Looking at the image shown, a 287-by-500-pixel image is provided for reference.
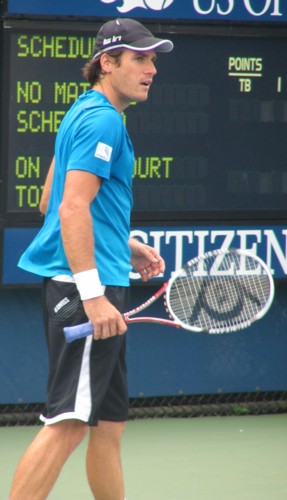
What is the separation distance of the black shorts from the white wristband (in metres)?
0.15

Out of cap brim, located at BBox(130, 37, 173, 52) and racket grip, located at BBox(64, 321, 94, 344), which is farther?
cap brim, located at BBox(130, 37, 173, 52)

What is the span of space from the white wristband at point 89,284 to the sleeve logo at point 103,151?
35 centimetres

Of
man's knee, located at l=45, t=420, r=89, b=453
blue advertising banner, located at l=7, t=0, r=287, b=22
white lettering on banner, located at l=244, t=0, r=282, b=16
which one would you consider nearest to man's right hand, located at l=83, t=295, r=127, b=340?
man's knee, located at l=45, t=420, r=89, b=453

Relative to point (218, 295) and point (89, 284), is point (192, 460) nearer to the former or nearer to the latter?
point (218, 295)

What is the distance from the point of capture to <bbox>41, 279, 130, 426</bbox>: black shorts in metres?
3.69

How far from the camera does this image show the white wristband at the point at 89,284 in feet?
11.7

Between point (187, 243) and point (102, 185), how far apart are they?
7.07 ft

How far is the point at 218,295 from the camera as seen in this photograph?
5020mm

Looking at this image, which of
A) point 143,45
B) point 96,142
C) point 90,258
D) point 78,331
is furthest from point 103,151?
point 78,331

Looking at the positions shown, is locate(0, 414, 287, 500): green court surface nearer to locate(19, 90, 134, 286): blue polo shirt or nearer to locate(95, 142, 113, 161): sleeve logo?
locate(19, 90, 134, 286): blue polo shirt

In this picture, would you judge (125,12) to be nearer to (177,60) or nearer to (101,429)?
(177,60)

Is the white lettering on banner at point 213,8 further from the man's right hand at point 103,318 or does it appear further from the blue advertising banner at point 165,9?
the man's right hand at point 103,318

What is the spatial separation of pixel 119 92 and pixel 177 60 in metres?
2.00

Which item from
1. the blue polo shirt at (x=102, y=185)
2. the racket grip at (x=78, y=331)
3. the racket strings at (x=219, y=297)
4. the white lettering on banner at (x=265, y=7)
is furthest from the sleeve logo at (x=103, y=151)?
the white lettering on banner at (x=265, y=7)
